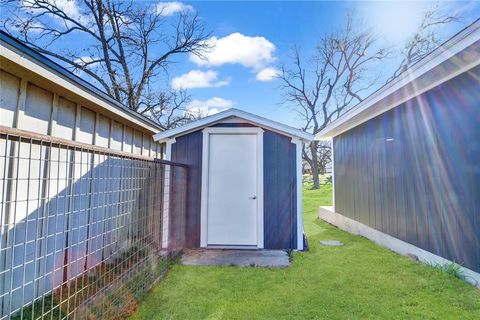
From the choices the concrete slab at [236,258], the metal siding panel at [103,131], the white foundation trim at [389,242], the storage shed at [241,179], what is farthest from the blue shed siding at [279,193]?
the metal siding panel at [103,131]

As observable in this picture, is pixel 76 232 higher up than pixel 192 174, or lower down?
lower down

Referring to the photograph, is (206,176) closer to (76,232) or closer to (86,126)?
(86,126)

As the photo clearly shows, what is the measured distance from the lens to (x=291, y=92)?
72.5 ft

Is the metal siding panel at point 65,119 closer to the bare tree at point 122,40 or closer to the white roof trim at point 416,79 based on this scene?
the white roof trim at point 416,79

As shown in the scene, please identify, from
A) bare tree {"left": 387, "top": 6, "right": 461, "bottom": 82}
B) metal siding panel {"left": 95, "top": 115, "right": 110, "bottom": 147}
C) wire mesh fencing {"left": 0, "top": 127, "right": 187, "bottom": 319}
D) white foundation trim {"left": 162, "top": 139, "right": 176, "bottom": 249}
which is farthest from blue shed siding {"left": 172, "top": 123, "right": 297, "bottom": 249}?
bare tree {"left": 387, "top": 6, "right": 461, "bottom": 82}

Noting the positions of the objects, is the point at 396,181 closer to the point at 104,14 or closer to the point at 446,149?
the point at 446,149

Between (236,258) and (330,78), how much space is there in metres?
19.2

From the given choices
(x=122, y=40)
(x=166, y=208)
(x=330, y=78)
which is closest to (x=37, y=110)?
(x=166, y=208)

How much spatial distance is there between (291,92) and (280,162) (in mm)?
18136

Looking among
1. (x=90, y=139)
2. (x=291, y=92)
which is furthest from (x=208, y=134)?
(x=291, y=92)

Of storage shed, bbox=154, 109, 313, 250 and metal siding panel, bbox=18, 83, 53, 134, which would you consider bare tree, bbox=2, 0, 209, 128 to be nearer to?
storage shed, bbox=154, 109, 313, 250

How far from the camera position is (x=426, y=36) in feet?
55.0

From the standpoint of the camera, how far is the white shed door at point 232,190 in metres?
5.16

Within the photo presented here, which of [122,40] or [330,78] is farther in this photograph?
[330,78]
